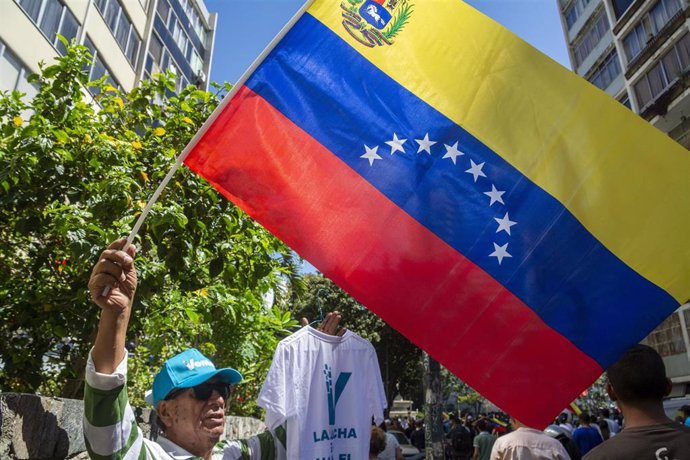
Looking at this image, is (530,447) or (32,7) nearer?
(530,447)

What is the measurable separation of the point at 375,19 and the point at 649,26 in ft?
95.5

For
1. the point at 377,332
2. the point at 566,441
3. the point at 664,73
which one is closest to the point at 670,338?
the point at 664,73

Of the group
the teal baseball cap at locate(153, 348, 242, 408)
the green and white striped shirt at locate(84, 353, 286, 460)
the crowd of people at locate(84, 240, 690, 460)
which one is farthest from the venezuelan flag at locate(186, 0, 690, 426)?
the green and white striped shirt at locate(84, 353, 286, 460)

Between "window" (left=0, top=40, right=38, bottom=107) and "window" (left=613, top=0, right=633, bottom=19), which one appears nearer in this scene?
"window" (left=0, top=40, right=38, bottom=107)

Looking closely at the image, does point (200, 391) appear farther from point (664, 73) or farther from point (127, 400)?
point (664, 73)

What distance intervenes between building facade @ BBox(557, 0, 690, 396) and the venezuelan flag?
2478 cm

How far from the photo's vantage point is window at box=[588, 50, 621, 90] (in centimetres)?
3039

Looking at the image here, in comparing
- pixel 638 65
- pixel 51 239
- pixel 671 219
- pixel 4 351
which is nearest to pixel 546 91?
pixel 671 219

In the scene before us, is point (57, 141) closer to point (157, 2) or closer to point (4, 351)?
point (4, 351)

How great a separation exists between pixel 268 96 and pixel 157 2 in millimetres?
20718

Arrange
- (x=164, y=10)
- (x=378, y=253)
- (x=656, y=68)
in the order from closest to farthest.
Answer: (x=378, y=253), (x=164, y=10), (x=656, y=68)

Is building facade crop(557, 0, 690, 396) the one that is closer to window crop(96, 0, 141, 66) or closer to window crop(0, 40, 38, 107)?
window crop(96, 0, 141, 66)

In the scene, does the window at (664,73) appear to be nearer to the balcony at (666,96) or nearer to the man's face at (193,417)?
the balcony at (666,96)

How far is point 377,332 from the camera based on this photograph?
28766 mm
